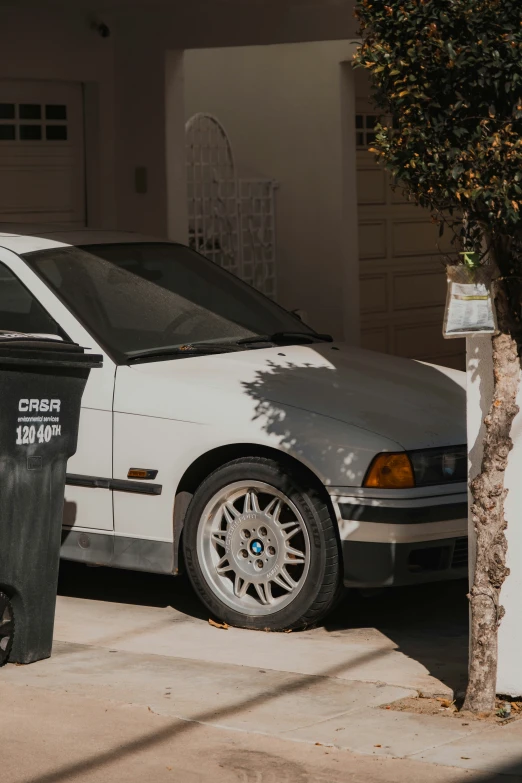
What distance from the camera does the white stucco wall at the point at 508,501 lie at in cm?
567

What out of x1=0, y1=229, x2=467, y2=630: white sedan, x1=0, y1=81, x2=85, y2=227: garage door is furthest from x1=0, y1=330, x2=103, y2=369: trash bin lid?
x1=0, y1=81, x2=85, y2=227: garage door

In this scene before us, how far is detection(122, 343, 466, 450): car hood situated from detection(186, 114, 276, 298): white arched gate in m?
7.21

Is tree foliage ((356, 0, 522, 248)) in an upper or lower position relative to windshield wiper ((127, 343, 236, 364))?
upper

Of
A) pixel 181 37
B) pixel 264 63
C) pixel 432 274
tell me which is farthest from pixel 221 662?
pixel 432 274

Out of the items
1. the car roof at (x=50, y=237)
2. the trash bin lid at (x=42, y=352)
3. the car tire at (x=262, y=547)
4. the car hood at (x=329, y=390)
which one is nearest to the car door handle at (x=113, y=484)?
the car tire at (x=262, y=547)

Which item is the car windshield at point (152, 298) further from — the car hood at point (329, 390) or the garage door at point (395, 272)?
the garage door at point (395, 272)

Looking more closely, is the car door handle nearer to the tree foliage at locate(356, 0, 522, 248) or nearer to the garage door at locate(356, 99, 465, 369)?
the tree foliage at locate(356, 0, 522, 248)

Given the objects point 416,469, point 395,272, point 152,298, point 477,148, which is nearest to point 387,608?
point 416,469

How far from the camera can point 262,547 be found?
22.6ft

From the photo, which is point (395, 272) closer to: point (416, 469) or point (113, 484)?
point (113, 484)

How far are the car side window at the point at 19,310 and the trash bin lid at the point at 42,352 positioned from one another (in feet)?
2.71

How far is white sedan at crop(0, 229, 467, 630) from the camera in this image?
6.65 m

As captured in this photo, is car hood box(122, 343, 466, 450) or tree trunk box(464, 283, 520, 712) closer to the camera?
tree trunk box(464, 283, 520, 712)

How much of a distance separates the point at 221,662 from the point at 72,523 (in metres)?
1.18
